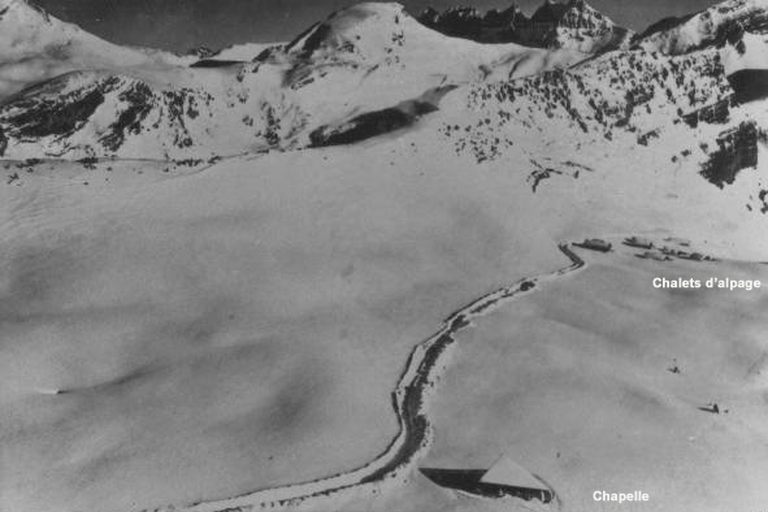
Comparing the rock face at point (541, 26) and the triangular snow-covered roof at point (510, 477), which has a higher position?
the rock face at point (541, 26)

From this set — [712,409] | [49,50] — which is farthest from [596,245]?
[49,50]

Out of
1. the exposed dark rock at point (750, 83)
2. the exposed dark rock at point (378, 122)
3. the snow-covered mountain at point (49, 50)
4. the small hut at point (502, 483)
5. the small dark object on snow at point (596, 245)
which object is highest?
the snow-covered mountain at point (49, 50)

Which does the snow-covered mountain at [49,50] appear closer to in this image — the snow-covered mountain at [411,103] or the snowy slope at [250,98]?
the snowy slope at [250,98]

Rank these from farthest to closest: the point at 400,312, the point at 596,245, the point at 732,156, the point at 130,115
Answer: the point at 130,115, the point at 732,156, the point at 596,245, the point at 400,312

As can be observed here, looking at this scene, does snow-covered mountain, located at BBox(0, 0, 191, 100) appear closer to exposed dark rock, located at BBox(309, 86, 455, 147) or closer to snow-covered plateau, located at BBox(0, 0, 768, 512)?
snow-covered plateau, located at BBox(0, 0, 768, 512)

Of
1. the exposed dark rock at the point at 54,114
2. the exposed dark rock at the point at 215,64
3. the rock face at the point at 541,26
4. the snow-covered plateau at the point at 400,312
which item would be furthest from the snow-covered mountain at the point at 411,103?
the rock face at the point at 541,26

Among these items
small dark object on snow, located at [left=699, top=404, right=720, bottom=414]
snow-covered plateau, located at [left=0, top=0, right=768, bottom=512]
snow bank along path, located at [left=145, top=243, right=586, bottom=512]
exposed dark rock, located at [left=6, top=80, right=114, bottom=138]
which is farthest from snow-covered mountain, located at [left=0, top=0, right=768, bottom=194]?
small dark object on snow, located at [left=699, top=404, right=720, bottom=414]

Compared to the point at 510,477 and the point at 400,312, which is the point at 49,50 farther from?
the point at 510,477
